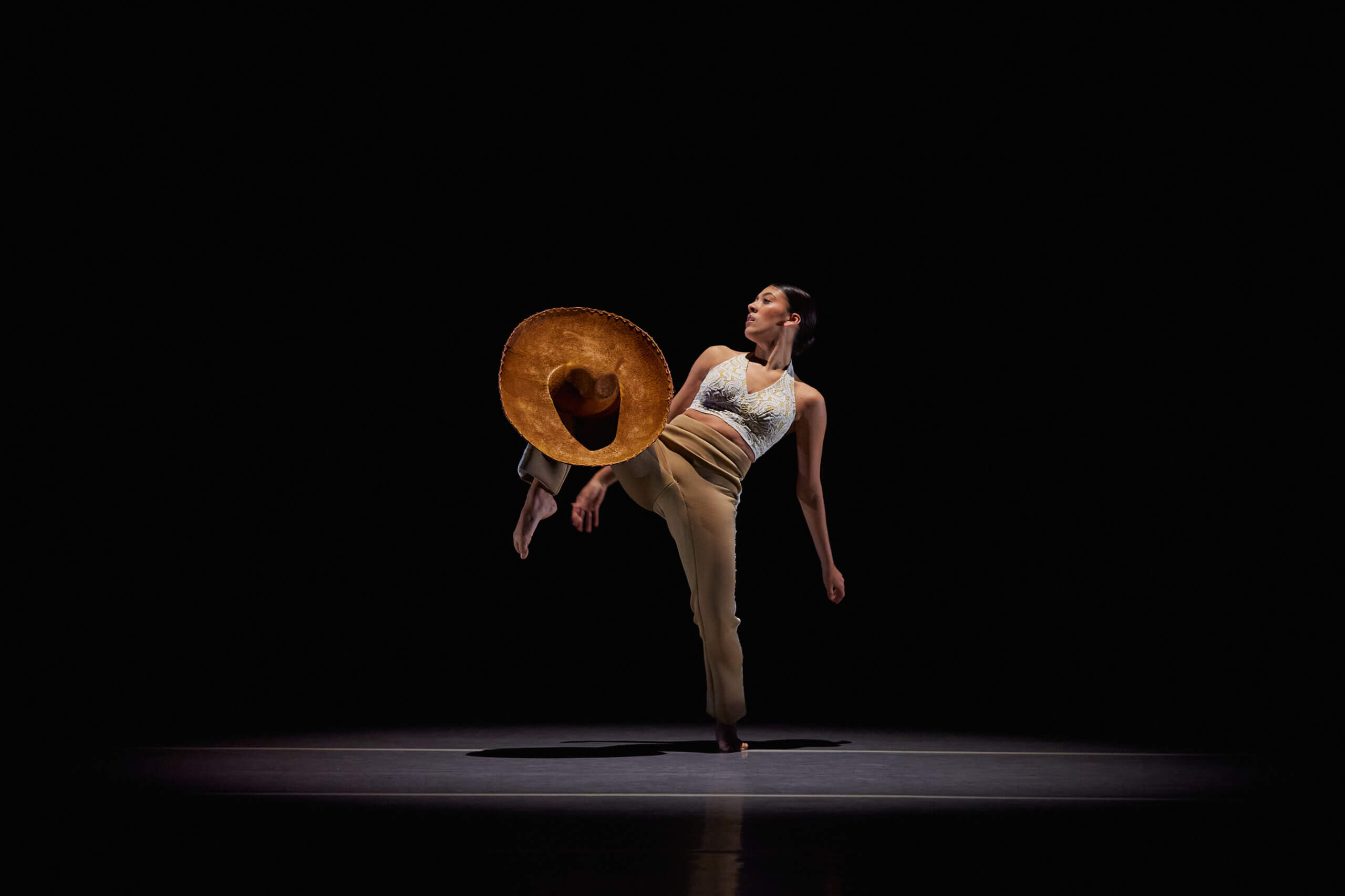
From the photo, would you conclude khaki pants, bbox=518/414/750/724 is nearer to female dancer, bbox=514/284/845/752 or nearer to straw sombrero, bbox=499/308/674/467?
female dancer, bbox=514/284/845/752

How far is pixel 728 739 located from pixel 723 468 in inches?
28.2

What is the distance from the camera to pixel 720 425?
3787 millimetres

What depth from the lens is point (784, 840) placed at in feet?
7.90

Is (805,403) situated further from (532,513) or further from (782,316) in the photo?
(532,513)

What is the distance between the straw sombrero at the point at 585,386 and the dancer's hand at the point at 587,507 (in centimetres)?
14

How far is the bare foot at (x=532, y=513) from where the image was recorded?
3.61 m

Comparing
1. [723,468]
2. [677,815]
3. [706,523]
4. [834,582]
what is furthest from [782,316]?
[677,815]

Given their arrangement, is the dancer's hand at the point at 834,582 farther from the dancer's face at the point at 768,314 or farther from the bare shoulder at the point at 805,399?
the dancer's face at the point at 768,314

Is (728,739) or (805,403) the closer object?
(728,739)

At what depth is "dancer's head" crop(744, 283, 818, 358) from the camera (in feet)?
12.6

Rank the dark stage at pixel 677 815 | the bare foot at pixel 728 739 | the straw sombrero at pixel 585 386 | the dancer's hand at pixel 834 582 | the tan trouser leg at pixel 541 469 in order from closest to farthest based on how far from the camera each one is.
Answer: the dark stage at pixel 677 815 < the straw sombrero at pixel 585 386 < the tan trouser leg at pixel 541 469 < the bare foot at pixel 728 739 < the dancer's hand at pixel 834 582

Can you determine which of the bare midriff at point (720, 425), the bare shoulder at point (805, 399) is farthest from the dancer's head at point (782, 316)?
the bare midriff at point (720, 425)

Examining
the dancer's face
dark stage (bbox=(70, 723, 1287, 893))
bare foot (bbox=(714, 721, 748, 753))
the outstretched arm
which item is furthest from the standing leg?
the dancer's face

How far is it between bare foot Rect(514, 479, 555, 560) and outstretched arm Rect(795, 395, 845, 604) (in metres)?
0.71
